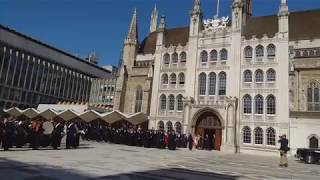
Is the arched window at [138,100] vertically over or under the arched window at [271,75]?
under

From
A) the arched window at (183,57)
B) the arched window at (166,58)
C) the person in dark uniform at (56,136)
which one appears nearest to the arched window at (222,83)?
the arched window at (183,57)

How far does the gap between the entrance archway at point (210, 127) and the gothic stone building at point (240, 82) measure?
12 cm

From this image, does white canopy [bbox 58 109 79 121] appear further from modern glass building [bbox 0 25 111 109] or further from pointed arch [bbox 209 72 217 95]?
modern glass building [bbox 0 25 111 109]

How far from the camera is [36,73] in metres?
67.1

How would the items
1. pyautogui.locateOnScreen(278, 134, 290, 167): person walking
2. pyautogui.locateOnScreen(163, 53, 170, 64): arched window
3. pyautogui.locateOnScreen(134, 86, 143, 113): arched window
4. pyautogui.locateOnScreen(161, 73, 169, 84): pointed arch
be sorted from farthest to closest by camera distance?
pyautogui.locateOnScreen(134, 86, 143, 113): arched window → pyautogui.locateOnScreen(163, 53, 170, 64): arched window → pyautogui.locateOnScreen(161, 73, 169, 84): pointed arch → pyautogui.locateOnScreen(278, 134, 290, 167): person walking

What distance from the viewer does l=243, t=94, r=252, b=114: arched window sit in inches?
1432

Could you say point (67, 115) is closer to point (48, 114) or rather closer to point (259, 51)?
point (48, 114)

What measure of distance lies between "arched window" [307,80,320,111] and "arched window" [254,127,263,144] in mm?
5728

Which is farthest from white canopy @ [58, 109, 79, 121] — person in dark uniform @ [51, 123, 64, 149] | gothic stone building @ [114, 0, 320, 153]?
person in dark uniform @ [51, 123, 64, 149]

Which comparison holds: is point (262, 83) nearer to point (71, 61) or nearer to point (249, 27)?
point (249, 27)

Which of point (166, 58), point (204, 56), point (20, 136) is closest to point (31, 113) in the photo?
point (166, 58)

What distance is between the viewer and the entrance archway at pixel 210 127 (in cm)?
3716

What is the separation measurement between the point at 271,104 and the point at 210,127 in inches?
290

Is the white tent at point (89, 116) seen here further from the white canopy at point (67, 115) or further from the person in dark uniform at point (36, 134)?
the person in dark uniform at point (36, 134)
